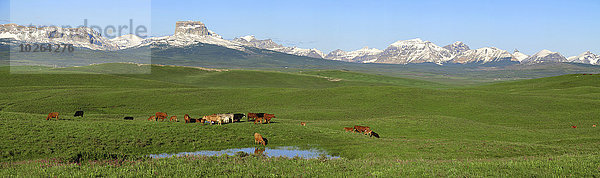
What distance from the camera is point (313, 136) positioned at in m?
38.7

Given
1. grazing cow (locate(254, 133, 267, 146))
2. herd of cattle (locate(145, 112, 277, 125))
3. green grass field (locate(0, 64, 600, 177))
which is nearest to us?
green grass field (locate(0, 64, 600, 177))

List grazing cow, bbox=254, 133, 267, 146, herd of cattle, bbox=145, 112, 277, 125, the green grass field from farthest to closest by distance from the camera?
herd of cattle, bbox=145, 112, 277, 125
grazing cow, bbox=254, 133, 267, 146
the green grass field

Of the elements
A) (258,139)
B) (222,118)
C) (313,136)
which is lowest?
(313,136)

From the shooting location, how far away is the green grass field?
21.0 m

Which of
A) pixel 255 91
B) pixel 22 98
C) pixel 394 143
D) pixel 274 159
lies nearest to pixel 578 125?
pixel 394 143

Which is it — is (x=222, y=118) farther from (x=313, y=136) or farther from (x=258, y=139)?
(x=313, y=136)

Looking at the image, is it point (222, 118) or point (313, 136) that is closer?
point (313, 136)

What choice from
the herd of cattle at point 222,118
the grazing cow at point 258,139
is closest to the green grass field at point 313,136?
the grazing cow at point 258,139

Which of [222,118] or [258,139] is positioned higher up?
[222,118]

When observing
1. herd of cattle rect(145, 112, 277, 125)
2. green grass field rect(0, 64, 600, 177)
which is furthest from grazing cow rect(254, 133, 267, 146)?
herd of cattle rect(145, 112, 277, 125)

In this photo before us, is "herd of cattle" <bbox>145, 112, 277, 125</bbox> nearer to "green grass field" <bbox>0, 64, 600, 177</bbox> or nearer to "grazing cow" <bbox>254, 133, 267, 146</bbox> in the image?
"green grass field" <bbox>0, 64, 600, 177</bbox>

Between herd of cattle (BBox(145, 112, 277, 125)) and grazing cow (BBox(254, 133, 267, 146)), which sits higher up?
herd of cattle (BBox(145, 112, 277, 125))

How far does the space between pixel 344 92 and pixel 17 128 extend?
72.4 meters

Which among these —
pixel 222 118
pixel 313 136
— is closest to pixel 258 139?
pixel 313 136
